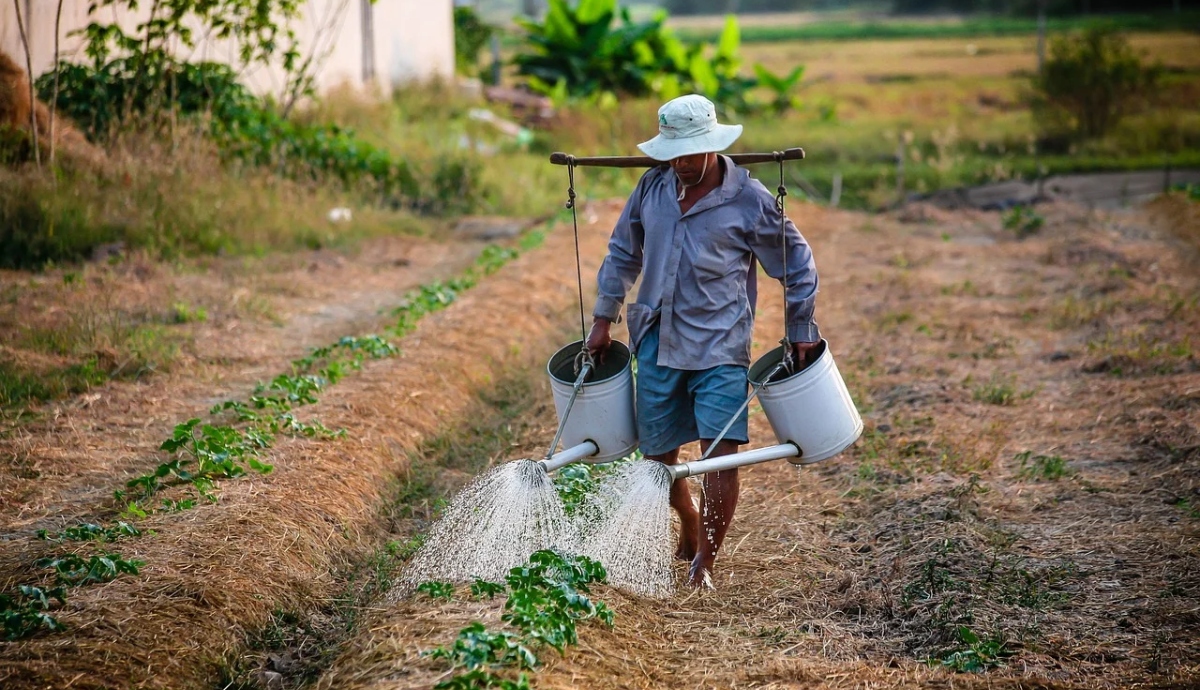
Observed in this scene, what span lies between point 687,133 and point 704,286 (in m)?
0.51

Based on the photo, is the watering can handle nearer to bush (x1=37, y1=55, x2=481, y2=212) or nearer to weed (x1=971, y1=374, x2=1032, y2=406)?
weed (x1=971, y1=374, x2=1032, y2=406)

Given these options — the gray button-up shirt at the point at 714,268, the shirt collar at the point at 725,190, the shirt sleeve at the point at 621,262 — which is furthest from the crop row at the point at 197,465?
the shirt collar at the point at 725,190

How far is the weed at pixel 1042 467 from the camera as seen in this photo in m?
5.40

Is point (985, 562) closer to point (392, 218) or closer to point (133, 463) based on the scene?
point (133, 463)

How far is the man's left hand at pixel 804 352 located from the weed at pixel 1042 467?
5.63 feet

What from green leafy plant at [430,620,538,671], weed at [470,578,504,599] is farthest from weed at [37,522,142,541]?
green leafy plant at [430,620,538,671]

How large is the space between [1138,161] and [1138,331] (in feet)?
37.6

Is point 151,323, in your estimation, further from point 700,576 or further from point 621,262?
point 700,576

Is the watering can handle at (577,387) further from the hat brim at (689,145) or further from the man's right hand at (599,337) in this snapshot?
the hat brim at (689,145)

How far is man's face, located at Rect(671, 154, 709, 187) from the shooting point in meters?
4.00

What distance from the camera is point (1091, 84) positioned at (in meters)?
19.4

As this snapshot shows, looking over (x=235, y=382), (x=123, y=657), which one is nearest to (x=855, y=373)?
(x=235, y=382)

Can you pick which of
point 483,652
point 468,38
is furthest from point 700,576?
point 468,38

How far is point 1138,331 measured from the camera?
796 cm
